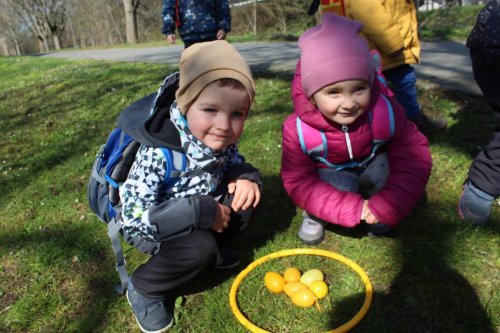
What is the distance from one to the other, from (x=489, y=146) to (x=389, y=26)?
4.69 feet

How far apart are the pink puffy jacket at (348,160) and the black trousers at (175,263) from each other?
30.5 inches

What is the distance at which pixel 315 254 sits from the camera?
2758 mm

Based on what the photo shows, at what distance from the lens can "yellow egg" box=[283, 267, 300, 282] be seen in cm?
256

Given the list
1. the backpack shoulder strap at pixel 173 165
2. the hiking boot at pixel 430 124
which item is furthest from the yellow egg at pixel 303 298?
the hiking boot at pixel 430 124

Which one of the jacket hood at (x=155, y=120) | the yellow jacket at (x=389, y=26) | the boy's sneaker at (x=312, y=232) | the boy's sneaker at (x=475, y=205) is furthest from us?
the yellow jacket at (x=389, y=26)

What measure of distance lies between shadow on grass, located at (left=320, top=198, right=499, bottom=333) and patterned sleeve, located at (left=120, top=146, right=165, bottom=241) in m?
1.10

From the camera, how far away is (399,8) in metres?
3.79

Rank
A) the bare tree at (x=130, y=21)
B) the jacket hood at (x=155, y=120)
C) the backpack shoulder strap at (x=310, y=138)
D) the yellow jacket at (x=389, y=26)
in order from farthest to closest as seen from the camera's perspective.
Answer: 1. the bare tree at (x=130, y=21)
2. the yellow jacket at (x=389, y=26)
3. the backpack shoulder strap at (x=310, y=138)
4. the jacket hood at (x=155, y=120)

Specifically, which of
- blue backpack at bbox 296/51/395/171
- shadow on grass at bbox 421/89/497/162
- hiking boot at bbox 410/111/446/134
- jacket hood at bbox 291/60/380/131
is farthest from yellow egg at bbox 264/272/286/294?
hiking boot at bbox 410/111/446/134

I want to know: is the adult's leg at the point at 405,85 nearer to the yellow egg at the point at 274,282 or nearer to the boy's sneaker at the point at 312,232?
the boy's sneaker at the point at 312,232

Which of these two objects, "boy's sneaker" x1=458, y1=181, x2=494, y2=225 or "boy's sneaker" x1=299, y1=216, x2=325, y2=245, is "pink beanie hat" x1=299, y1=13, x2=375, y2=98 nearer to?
"boy's sneaker" x1=299, y1=216, x2=325, y2=245

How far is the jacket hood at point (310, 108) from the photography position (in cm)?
255

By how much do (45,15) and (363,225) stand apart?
39.7 meters

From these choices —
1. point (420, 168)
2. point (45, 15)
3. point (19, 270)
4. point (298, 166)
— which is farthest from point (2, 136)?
point (45, 15)
